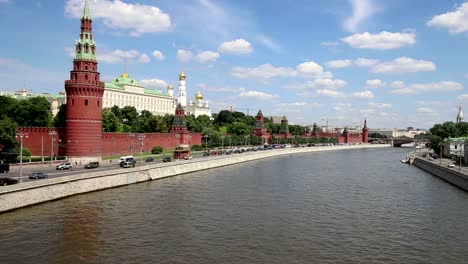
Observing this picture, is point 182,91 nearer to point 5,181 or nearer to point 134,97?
point 134,97

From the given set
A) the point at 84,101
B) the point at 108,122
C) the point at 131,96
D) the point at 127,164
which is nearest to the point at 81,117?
the point at 84,101

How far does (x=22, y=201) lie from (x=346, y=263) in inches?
864

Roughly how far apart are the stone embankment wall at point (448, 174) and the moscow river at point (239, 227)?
230cm

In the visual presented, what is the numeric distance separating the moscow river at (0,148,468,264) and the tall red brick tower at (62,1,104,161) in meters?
14.2

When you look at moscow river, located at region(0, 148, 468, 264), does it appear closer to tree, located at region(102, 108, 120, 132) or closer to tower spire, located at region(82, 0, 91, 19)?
tower spire, located at region(82, 0, 91, 19)

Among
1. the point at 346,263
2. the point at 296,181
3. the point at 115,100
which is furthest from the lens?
the point at 115,100

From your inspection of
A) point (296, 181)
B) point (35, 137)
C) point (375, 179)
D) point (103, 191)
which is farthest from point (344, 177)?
point (35, 137)

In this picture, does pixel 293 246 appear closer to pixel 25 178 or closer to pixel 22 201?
pixel 22 201

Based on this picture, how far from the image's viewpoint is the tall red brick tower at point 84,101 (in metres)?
54.5

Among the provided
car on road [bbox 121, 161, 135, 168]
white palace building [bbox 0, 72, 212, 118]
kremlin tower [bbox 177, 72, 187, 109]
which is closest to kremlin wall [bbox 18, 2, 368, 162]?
car on road [bbox 121, 161, 135, 168]

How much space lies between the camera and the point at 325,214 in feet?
103

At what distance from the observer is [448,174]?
5231 centimetres

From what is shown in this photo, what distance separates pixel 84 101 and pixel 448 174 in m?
43.7

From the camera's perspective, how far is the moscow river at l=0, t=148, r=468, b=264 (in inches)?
854
